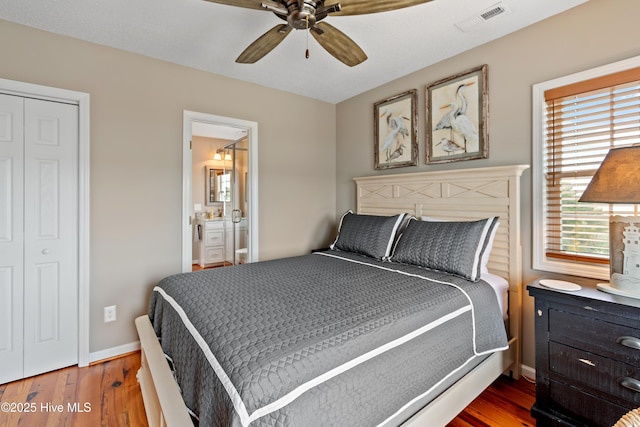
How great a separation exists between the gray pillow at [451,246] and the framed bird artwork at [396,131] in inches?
37.2

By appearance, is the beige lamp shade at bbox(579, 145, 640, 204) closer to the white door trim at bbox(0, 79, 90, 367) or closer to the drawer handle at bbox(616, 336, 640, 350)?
the drawer handle at bbox(616, 336, 640, 350)

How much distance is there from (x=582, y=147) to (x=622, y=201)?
0.74m

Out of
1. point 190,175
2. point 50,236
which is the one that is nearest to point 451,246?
point 190,175

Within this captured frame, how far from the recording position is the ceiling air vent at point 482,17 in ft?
6.37

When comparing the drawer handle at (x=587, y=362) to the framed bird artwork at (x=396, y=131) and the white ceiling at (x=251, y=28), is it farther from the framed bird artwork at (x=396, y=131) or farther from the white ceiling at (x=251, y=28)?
the white ceiling at (x=251, y=28)

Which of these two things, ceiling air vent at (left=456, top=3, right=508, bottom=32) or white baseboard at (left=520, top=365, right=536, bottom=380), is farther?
white baseboard at (left=520, top=365, right=536, bottom=380)

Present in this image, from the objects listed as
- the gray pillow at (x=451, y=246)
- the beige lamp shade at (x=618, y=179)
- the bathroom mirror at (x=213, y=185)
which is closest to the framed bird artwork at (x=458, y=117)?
the gray pillow at (x=451, y=246)

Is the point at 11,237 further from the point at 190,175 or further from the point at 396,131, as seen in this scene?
the point at 396,131

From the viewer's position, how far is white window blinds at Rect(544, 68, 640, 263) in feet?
5.81

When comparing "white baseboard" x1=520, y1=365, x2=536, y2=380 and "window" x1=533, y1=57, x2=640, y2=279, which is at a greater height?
"window" x1=533, y1=57, x2=640, y2=279

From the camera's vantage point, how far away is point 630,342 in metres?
1.35

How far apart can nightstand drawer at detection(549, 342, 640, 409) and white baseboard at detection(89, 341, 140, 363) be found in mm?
3027

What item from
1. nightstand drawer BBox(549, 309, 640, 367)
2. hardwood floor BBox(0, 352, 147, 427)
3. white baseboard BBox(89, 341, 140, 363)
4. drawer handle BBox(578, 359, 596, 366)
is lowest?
hardwood floor BBox(0, 352, 147, 427)

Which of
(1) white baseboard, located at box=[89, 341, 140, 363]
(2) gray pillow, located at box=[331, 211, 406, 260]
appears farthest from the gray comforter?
(1) white baseboard, located at box=[89, 341, 140, 363]
